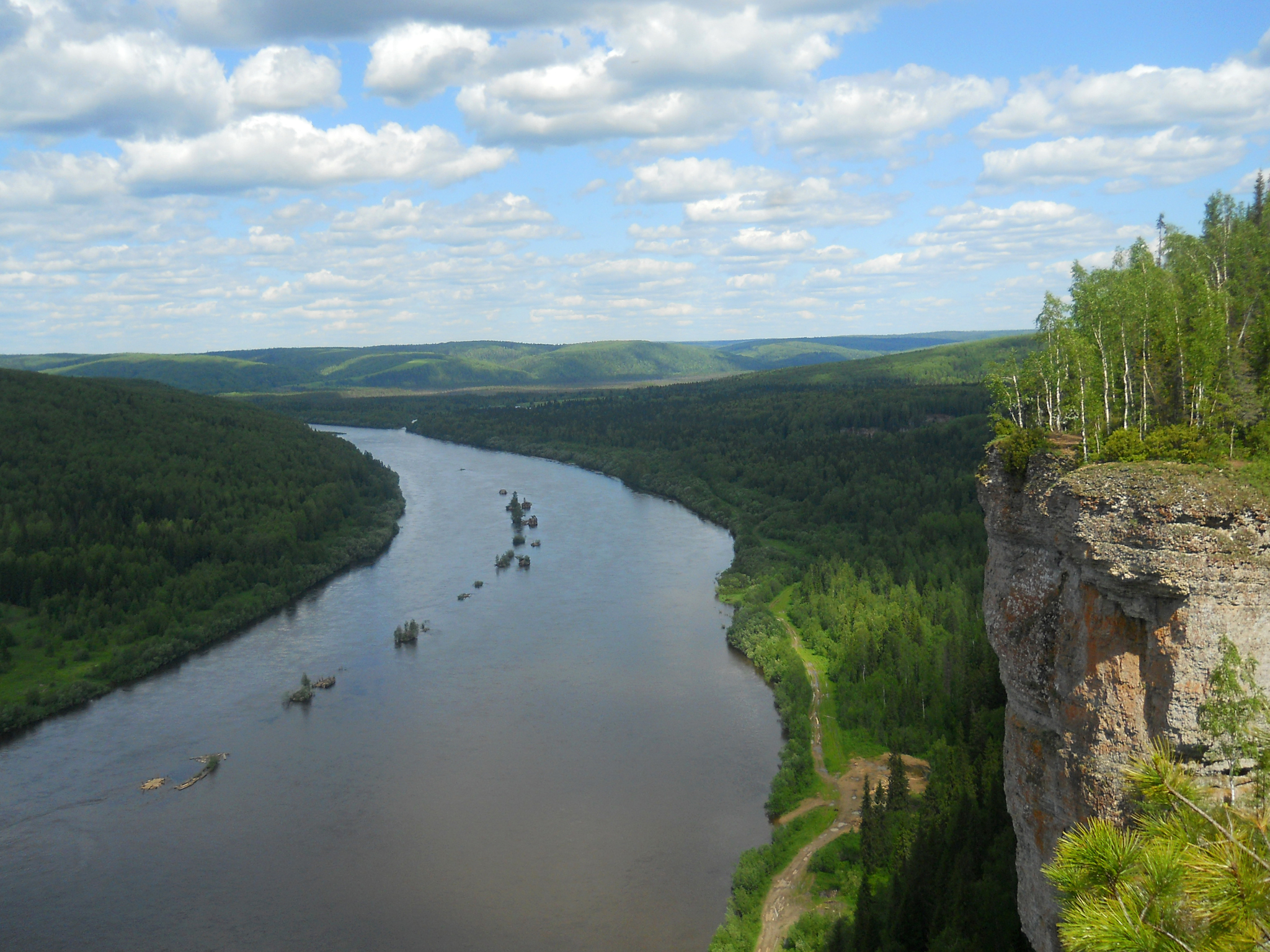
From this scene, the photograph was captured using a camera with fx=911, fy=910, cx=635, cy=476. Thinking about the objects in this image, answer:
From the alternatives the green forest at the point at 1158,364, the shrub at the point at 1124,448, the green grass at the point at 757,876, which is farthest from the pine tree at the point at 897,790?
the shrub at the point at 1124,448

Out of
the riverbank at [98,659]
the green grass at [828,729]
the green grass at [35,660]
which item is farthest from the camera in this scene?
the green grass at [35,660]

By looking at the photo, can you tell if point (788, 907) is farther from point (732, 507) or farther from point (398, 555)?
point (732, 507)

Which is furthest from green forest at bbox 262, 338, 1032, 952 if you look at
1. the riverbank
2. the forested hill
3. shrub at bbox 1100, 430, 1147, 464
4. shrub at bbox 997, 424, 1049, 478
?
the forested hill

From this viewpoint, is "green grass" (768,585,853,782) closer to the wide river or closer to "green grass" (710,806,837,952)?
the wide river

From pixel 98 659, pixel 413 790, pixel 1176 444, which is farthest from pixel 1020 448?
pixel 98 659

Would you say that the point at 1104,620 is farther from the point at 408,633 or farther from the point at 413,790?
the point at 408,633

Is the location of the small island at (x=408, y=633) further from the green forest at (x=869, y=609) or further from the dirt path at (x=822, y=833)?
the dirt path at (x=822, y=833)
